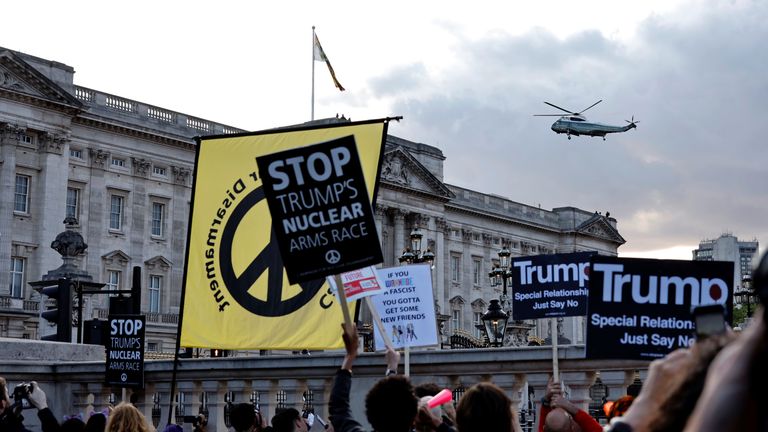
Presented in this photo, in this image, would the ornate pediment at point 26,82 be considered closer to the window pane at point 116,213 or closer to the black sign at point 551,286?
the window pane at point 116,213

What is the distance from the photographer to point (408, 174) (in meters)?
80.3

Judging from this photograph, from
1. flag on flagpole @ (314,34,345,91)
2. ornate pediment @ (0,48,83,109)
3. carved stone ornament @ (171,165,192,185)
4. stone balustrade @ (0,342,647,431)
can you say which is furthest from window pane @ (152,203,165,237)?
stone balustrade @ (0,342,647,431)

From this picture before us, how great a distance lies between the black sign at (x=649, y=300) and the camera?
786cm

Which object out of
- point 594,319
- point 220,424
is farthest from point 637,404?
point 220,424

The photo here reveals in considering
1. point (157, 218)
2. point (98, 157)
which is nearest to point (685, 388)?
point (98, 157)

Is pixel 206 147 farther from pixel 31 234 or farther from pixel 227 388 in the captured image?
pixel 31 234

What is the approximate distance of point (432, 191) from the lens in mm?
82062

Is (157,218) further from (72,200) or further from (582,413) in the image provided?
(582,413)

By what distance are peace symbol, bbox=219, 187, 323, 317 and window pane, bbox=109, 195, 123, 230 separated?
50376 mm

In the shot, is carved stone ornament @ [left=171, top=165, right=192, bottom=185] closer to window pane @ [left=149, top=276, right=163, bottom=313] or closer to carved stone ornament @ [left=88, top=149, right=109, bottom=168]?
carved stone ornament @ [left=88, top=149, right=109, bottom=168]

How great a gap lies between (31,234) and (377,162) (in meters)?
47.2

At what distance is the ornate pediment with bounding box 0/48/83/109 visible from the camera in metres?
53.4

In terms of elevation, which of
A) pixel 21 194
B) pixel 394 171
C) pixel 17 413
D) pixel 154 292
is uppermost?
pixel 394 171

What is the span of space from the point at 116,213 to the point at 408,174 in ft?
82.4
